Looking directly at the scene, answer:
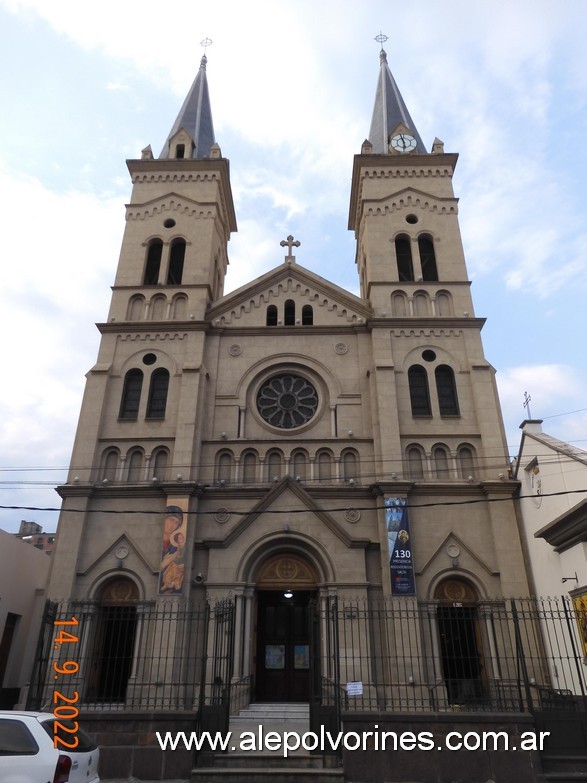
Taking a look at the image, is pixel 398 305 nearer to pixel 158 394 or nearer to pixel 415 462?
pixel 415 462

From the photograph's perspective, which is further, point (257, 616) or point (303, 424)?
point (303, 424)

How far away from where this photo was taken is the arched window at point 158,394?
23516mm

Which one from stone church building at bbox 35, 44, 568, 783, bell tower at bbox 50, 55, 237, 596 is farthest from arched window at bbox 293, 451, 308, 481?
bell tower at bbox 50, 55, 237, 596

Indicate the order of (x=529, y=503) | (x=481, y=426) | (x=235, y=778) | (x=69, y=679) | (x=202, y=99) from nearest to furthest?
(x=235, y=778), (x=69, y=679), (x=529, y=503), (x=481, y=426), (x=202, y=99)

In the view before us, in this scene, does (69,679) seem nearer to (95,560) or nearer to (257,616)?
(95,560)

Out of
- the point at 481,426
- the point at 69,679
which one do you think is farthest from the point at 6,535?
the point at 481,426

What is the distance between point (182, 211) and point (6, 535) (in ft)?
55.0

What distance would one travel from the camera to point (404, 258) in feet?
91.4

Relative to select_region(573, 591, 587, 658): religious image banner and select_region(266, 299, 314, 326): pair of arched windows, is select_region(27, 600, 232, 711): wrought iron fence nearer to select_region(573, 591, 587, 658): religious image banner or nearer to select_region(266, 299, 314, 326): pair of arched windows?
select_region(573, 591, 587, 658): religious image banner

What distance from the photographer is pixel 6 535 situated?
23453 mm

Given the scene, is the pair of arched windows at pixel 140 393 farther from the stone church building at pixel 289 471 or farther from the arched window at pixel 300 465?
the arched window at pixel 300 465

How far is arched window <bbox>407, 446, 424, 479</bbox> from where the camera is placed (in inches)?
859

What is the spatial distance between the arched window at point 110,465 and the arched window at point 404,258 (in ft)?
49.2

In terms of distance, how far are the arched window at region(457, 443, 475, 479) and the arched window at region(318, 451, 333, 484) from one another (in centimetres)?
491
